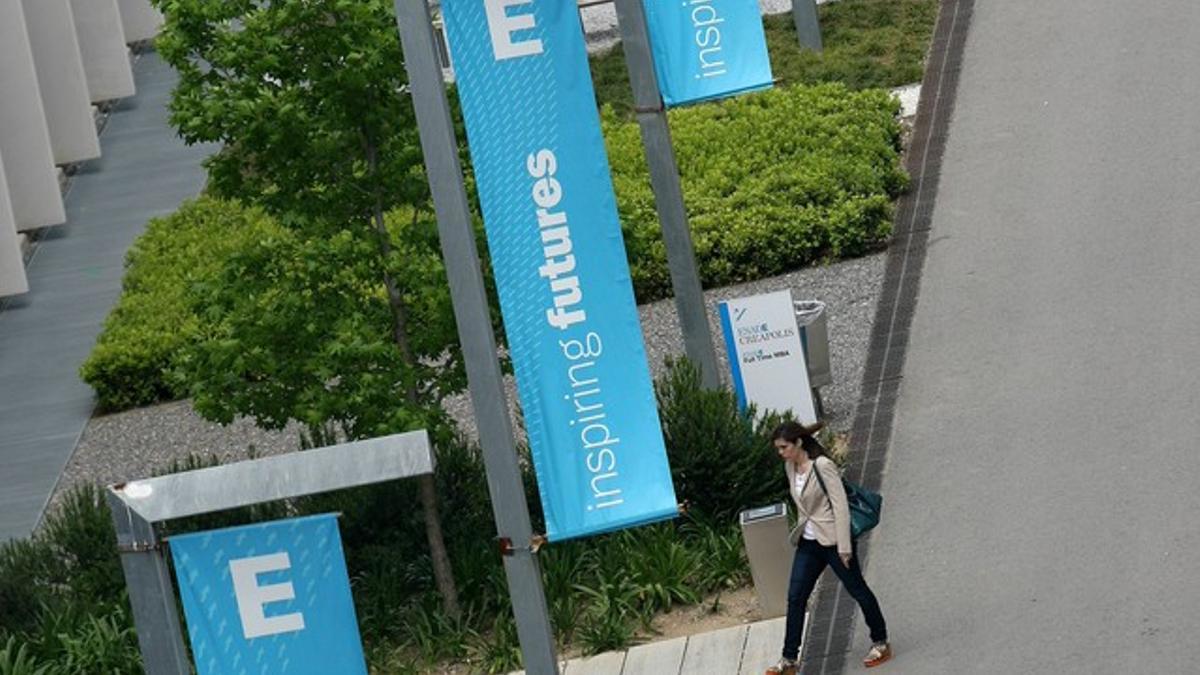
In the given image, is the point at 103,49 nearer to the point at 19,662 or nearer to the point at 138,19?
the point at 138,19

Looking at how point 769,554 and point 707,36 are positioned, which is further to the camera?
point 707,36

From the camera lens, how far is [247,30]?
16406 millimetres

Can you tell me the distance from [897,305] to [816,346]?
76.2 inches

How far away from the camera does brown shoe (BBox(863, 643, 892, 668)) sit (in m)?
14.9

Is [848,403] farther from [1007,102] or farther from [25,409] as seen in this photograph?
[25,409]

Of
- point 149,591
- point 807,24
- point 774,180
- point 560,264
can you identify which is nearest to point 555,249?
point 560,264

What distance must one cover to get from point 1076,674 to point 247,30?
6.64m

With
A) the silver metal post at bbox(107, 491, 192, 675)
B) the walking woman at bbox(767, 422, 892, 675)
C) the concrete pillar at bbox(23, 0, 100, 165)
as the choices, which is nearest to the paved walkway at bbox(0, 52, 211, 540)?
the concrete pillar at bbox(23, 0, 100, 165)

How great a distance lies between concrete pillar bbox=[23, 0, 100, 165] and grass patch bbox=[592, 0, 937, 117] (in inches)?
218

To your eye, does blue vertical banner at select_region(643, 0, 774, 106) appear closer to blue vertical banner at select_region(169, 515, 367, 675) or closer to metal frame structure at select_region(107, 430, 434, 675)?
metal frame structure at select_region(107, 430, 434, 675)

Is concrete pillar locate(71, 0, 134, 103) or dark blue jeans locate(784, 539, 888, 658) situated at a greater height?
concrete pillar locate(71, 0, 134, 103)

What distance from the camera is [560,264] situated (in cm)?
1396

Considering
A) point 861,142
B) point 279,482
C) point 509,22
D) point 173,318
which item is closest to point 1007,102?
point 861,142

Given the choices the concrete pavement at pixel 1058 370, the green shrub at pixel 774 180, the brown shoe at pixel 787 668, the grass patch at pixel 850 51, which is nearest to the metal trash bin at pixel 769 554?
the concrete pavement at pixel 1058 370
